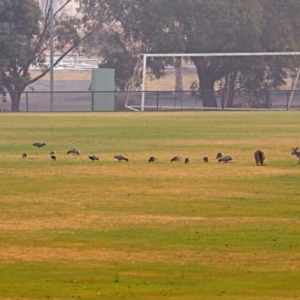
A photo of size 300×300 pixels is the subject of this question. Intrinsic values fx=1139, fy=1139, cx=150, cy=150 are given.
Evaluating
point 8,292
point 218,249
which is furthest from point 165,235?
point 8,292

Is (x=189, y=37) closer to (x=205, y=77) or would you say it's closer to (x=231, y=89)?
(x=205, y=77)

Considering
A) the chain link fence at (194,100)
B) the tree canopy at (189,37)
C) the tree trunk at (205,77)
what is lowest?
the chain link fence at (194,100)

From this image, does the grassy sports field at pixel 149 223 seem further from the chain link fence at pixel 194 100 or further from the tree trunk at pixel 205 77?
Result: the tree trunk at pixel 205 77

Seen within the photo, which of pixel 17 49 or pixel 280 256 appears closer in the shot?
pixel 280 256

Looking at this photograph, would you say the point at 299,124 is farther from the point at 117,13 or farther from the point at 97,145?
the point at 117,13

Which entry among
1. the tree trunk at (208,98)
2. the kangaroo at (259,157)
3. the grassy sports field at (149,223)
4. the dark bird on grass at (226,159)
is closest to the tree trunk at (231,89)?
the tree trunk at (208,98)

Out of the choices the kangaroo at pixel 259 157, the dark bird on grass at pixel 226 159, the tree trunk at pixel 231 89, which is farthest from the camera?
the tree trunk at pixel 231 89

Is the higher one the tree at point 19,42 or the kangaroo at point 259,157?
the tree at point 19,42

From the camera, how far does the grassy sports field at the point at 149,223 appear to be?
13.7 meters

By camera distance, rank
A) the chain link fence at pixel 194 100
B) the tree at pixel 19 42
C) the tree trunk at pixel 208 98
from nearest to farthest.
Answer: the chain link fence at pixel 194 100 → the tree trunk at pixel 208 98 → the tree at pixel 19 42

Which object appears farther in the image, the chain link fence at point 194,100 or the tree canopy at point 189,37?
the tree canopy at point 189,37

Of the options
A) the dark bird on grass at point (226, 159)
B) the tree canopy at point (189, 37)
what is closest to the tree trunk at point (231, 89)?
the tree canopy at point (189, 37)

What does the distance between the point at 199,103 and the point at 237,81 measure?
4381mm

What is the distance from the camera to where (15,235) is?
17.8m
